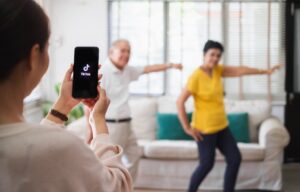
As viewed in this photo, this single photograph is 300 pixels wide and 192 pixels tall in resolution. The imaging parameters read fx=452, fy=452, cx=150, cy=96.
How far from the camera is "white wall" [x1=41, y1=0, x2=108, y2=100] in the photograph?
16.3 feet

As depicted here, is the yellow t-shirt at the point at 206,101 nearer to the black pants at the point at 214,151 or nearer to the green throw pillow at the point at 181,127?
the black pants at the point at 214,151

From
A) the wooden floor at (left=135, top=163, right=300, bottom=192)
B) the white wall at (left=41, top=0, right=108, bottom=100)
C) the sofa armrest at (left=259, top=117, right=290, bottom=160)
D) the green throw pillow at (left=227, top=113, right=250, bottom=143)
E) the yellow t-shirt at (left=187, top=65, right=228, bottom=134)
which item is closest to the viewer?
the yellow t-shirt at (left=187, top=65, right=228, bottom=134)

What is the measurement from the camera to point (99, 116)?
106cm

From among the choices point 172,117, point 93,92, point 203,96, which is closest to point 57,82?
point 172,117

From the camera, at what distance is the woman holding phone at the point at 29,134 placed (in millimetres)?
786

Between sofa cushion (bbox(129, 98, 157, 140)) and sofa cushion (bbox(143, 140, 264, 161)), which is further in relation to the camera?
sofa cushion (bbox(129, 98, 157, 140))

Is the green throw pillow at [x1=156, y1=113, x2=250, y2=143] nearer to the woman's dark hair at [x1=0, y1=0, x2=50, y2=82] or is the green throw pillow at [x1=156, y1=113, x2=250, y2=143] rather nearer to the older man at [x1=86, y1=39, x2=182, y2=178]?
the older man at [x1=86, y1=39, x2=182, y2=178]

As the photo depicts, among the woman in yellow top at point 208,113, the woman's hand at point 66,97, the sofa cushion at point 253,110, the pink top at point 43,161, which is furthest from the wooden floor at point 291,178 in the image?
the pink top at point 43,161

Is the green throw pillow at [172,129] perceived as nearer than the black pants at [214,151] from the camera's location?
No

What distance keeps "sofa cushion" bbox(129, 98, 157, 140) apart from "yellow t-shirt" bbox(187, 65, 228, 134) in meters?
1.19

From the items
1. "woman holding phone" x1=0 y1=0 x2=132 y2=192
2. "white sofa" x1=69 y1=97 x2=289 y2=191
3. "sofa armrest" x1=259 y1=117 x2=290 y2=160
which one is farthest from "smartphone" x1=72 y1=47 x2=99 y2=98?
"sofa armrest" x1=259 y1=117 x2=290 y2=160

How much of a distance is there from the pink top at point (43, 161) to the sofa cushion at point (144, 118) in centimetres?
366

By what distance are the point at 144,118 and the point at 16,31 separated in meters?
3.80

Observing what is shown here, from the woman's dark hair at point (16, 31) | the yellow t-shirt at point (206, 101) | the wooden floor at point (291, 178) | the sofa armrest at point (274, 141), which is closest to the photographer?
the woman's dark hair at point (16, 31)
